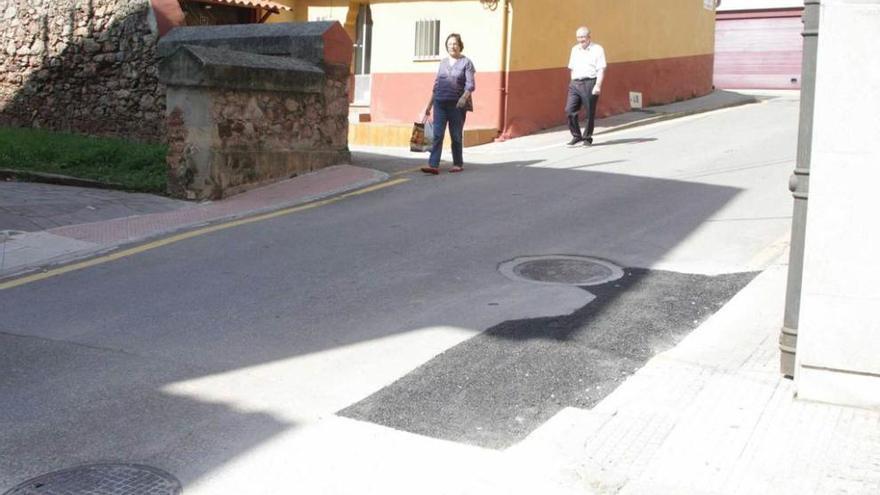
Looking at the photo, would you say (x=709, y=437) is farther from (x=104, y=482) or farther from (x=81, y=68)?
(x=81, y=68)

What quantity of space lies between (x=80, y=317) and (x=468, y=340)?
2.68 meters

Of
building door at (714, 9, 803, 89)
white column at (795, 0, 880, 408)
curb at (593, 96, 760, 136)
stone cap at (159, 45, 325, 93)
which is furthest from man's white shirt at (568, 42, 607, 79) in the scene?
building door at (714, 9, 803, 89)

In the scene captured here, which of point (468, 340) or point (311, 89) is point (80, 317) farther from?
point (311, 89)

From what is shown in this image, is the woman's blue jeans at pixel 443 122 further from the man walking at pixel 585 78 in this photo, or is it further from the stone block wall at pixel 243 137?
the man walking at pixel 585 78

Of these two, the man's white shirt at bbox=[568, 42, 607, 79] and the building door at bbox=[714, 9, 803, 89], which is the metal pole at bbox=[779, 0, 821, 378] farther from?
the building door at bbox=[714, 9, 803, 89]

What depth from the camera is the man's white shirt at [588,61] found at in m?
16.9

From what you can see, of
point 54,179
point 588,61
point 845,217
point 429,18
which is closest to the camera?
point 845,217

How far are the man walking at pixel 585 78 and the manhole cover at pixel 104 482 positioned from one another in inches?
510

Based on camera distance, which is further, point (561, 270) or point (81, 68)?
point (81, 68)

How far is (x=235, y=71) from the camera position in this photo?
11984mm

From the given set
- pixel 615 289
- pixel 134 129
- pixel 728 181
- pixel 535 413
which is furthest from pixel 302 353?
pixel 134 129

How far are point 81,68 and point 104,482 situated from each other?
1238 cm

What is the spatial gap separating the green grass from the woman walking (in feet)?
11.4

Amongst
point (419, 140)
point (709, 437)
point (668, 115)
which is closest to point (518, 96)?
point (419, 140)
